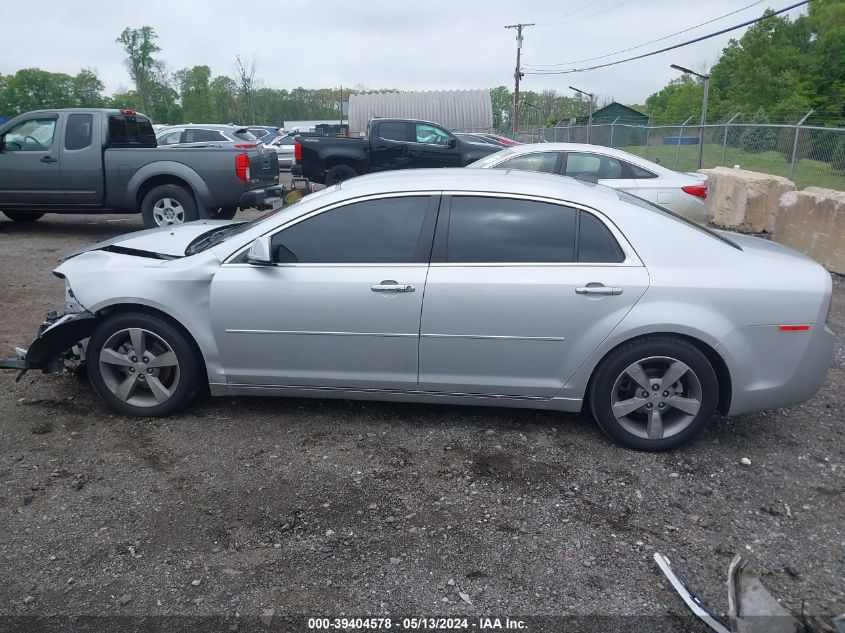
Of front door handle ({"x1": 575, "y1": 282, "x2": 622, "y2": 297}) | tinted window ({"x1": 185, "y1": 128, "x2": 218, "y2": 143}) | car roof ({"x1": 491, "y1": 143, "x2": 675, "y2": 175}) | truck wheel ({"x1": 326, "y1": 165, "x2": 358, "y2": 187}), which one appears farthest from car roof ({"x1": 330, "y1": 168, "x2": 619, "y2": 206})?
tinted window ({"x1": 185, "y1": 128, "x2": 218, "y2": 143})

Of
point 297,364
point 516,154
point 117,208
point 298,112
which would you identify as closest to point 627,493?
point 297,364

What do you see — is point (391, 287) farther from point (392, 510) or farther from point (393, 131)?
point (393, 131)

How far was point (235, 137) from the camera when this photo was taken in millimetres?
18406

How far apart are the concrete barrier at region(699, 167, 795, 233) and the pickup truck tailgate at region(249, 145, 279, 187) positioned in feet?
26.8

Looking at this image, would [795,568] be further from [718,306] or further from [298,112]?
[298,112]

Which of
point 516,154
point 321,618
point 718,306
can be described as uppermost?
point 516,154

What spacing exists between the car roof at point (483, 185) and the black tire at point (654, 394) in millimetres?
973

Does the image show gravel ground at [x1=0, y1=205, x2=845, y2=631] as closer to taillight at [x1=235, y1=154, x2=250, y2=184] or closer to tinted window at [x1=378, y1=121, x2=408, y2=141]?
taillight at [x1=235, y1=154, x2=250, y2=184]

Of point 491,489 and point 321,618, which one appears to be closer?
point 321,618

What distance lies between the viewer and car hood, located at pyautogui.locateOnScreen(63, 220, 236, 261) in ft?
15.2

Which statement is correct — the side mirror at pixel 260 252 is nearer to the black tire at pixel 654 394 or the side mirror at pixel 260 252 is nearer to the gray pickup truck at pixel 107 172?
the black tire at pixel 654 394

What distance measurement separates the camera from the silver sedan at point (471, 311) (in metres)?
3.92

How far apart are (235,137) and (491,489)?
1675 centimetres

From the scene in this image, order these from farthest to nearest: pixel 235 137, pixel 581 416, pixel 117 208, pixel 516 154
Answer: pixel 235 137 → pixel 117 208 → pixel 516 154 → pixel 581 416
